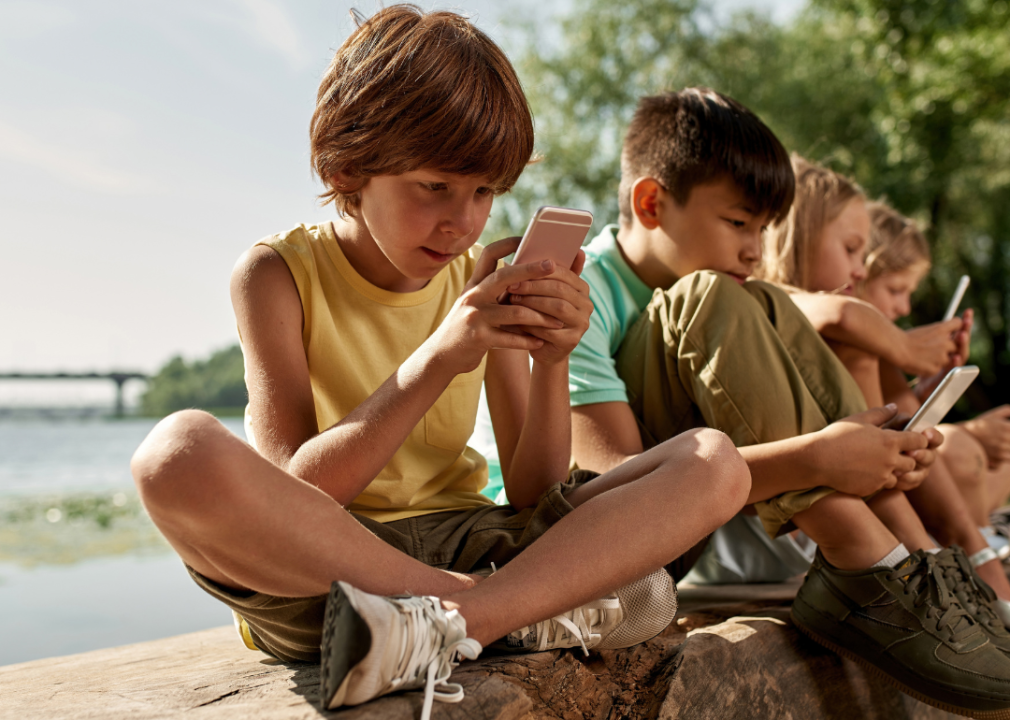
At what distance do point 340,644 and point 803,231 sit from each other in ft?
6.92

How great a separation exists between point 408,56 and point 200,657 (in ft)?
3.66

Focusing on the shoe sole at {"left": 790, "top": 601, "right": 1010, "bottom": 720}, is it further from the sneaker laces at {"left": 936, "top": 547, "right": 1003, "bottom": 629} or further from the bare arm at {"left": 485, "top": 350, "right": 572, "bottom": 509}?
the bare arm at {"left": 485, "top": 350, "right": 572, "bottom": 509}

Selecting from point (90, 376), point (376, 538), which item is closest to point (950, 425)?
point (376, 538)

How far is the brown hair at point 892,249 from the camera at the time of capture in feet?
9.39

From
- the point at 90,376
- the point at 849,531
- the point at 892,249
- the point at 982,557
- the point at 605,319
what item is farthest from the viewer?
the point at 90,376

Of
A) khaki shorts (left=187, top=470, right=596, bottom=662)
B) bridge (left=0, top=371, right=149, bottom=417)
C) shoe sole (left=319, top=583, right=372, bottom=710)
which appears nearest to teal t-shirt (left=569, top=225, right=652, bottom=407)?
khaki shorts (left=187, top=470, right=596, bottom=662)

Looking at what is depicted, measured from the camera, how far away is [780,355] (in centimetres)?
157

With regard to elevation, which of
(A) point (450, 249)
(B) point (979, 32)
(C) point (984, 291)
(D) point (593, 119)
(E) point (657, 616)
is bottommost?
(C) point (984, 291)

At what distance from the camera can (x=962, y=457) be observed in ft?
7.39

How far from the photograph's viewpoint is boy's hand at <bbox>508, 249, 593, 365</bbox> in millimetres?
1142

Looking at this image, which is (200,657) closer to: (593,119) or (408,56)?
(408,56)

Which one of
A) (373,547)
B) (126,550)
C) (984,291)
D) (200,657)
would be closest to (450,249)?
(373,547)

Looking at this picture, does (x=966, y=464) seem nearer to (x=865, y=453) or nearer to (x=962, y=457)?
(x=962, y=457)

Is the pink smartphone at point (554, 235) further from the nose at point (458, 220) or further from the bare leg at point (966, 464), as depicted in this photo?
the bare leg at point (966, 464)
